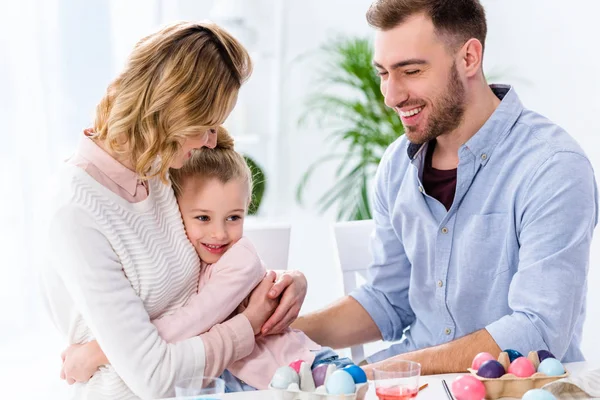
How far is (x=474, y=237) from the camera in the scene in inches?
76.9

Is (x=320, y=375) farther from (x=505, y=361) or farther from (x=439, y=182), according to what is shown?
(x=439, y=182)

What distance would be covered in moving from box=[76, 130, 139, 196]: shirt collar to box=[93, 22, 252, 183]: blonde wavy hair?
23 millimetres

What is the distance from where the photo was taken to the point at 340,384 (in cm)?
126

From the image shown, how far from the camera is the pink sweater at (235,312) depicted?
1704 mm

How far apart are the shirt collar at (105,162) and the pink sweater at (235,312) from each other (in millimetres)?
293

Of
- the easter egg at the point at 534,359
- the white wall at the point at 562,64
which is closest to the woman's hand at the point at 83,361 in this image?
the easter egg at the point at 534,359

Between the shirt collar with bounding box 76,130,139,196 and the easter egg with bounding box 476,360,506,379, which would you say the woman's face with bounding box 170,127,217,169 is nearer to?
the shirt collar with bounding box 76,130,139,196

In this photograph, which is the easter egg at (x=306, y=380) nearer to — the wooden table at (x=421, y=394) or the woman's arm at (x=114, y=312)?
the wooden table at (x=421, y=394)

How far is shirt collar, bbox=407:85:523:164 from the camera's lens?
77.7 inches

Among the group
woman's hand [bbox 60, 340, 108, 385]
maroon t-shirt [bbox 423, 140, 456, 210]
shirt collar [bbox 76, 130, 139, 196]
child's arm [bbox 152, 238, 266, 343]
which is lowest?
woman's hand [bbox 60, 340, 108, 385]

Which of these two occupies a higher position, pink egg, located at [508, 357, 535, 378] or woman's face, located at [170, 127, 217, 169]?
woman's face, located at [170, 127, 217, 169]

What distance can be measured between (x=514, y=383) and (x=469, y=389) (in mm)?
80

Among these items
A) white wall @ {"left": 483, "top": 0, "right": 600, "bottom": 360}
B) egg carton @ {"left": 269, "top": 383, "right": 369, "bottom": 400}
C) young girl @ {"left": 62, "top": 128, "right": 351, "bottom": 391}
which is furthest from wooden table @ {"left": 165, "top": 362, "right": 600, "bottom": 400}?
white wall @ {"left": 483, "top": 0, "right": 600, "bottom": 360}

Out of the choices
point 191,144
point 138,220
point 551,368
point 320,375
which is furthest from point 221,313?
point 551,368
